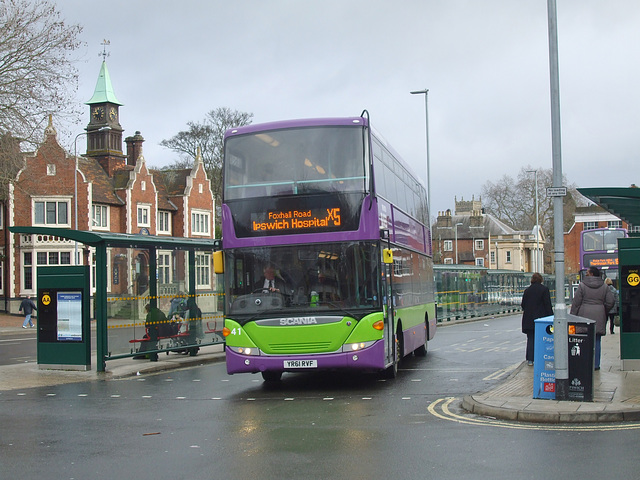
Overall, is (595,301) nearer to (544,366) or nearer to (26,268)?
(544,366)

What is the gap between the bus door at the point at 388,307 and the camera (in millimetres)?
13955

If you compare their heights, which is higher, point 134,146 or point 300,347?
point 134,146

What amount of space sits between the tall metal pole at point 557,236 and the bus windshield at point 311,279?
3295 millimetres

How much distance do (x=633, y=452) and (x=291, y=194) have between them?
7221 millimetres

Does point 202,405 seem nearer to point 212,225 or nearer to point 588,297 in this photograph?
point 588,297

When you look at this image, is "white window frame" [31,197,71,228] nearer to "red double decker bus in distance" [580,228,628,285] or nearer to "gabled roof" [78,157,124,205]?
"gabled roof" [78,157,124,205]

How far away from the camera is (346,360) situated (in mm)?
13445

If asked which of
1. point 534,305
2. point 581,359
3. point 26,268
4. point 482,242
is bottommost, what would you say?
point 581,359

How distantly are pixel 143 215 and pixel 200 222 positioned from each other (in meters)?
7.27

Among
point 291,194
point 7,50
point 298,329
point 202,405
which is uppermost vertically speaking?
point 7,50

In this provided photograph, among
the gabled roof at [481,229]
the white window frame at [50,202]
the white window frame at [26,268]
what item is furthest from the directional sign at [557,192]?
the gabled roof at [481,229]

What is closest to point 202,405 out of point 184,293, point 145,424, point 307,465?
point 145,424

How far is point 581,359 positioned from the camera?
36.0ft

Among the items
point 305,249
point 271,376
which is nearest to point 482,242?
point 271,376
